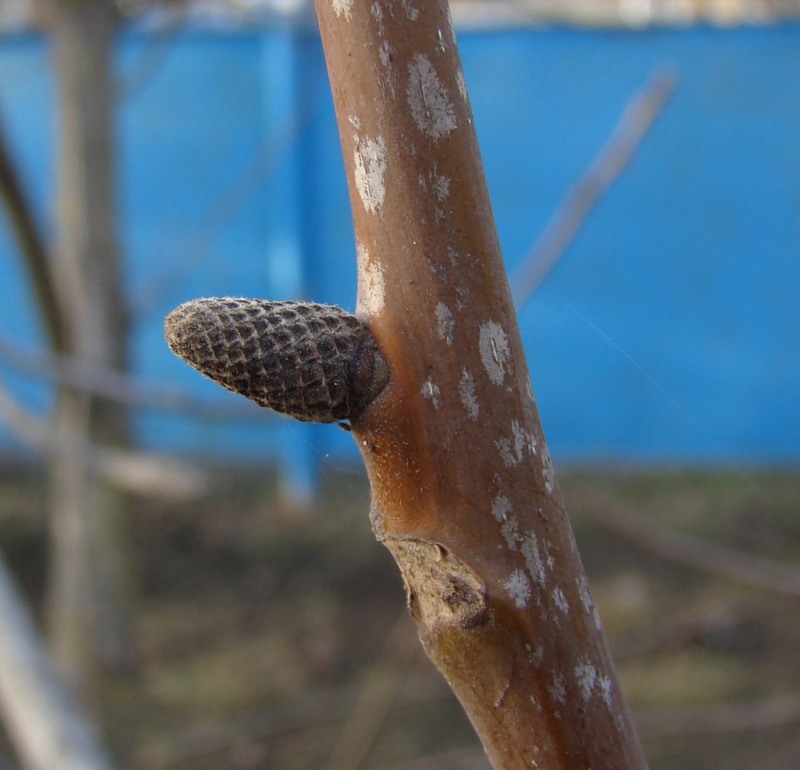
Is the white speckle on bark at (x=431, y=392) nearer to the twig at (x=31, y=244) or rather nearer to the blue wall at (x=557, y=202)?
the twig at (x=31, y=244)

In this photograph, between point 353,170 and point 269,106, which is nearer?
point 353,170

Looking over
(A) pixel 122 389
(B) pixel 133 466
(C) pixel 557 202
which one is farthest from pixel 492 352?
(C) pixel 557 202

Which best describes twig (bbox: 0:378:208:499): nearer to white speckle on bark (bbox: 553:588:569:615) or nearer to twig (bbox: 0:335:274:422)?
twig (bbox: 0:335:274:422)

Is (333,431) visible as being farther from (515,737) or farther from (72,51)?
(515,737)

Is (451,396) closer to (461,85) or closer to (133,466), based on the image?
(461,85)

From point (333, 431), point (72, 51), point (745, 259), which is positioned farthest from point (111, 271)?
point (745, 259)

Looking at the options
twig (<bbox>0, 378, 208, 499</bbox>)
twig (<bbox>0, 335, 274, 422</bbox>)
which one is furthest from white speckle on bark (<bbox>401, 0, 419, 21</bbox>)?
twig (<bbox>0, 335, 274, 422</bbox>)

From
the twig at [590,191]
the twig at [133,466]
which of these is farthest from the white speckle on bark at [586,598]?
the twig at [590,191]
